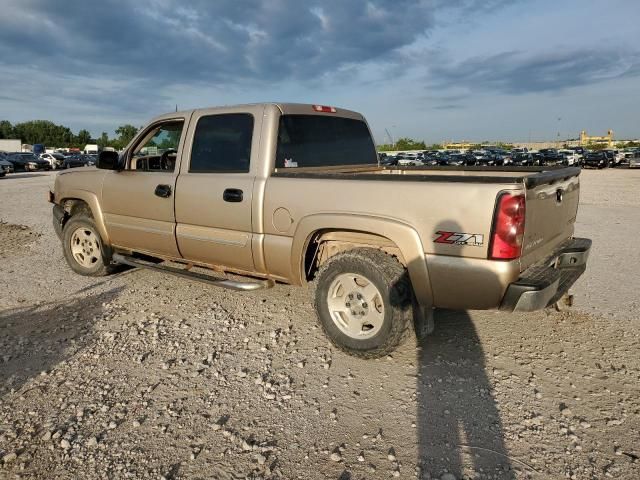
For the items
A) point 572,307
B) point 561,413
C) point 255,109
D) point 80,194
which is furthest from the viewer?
point 80,194

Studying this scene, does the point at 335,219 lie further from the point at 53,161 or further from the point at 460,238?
the point at 53,161

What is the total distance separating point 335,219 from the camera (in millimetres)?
3580

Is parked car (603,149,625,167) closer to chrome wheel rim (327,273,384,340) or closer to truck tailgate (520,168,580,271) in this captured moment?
truck tailgate (520,168,580,271)

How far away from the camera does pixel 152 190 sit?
484 cm

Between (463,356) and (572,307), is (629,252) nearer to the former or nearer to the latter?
(572,307)

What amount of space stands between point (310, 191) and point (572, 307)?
306cm

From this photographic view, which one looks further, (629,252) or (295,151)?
(629,252)

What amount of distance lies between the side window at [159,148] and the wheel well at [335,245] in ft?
5.99

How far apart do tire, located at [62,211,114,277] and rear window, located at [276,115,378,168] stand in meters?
2.77

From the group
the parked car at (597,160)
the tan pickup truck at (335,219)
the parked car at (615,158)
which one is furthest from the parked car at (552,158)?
the tan pickup truck at (335,219)

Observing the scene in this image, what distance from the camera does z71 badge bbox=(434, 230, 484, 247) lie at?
3037 mm

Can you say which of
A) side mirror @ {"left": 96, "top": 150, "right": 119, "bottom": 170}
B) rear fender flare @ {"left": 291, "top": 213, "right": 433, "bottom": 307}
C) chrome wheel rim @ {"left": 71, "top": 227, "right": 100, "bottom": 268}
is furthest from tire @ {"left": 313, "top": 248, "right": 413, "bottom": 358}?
chrome wheel rim @ {"left": 71, "top": 227, "right": 100, "bottom": 268}

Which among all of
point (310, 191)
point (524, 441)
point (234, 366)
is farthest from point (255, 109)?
point (524, 441)

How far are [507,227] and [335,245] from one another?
4.91 feet
